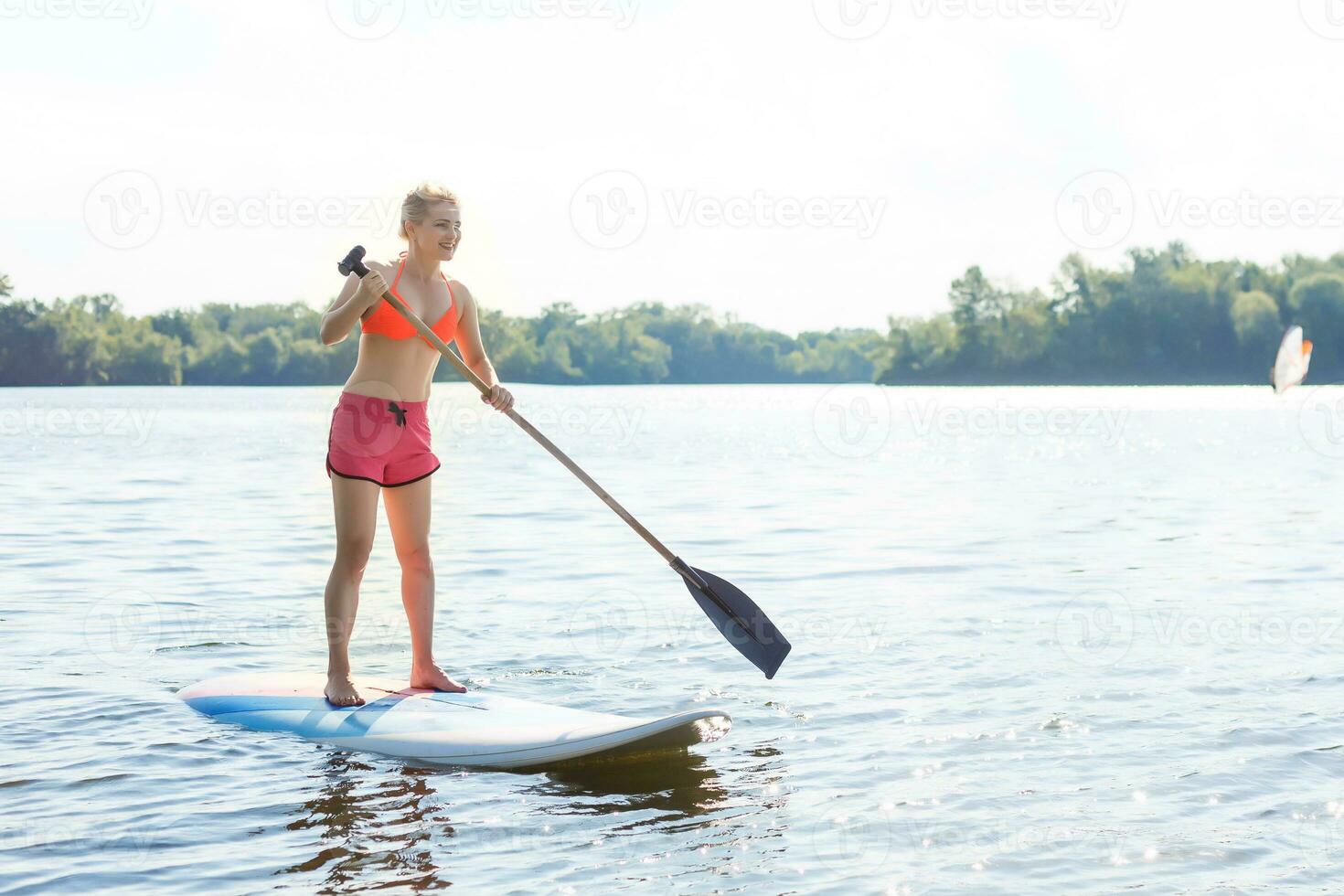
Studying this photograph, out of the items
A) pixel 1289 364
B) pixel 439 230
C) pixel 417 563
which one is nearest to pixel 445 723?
pixel 417 563

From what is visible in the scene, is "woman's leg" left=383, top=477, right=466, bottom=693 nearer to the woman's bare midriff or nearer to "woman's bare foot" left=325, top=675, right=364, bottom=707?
"woman's bare foot" left=325, top=675, right=364, bottom=707

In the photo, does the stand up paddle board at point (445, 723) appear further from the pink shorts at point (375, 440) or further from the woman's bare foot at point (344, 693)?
the pink shorts at point (375, 440)

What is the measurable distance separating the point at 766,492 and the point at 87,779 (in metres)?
14.5

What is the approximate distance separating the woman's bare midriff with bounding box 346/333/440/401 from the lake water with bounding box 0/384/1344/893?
4.71 feet

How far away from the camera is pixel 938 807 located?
470 centimetres

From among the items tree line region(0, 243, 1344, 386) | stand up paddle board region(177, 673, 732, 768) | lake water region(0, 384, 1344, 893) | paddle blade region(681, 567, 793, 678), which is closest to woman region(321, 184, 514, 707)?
stand up paddle board region(177, 673, 732, 768)

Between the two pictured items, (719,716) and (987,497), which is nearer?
(719,716)

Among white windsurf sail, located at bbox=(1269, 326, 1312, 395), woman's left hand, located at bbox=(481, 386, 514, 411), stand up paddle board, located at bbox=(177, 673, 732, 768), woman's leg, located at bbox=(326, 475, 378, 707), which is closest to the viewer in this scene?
stand up paddle board, located at bbox=(177, 673, 732, 768)

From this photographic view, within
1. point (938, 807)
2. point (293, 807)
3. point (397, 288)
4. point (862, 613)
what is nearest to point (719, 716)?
point (938, 807)

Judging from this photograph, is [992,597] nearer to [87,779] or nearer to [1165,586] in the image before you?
[1165,586]

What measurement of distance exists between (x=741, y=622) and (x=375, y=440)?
1.81m

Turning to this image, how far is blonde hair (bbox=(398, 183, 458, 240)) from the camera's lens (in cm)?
546

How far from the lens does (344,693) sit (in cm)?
574

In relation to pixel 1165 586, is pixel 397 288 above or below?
above
